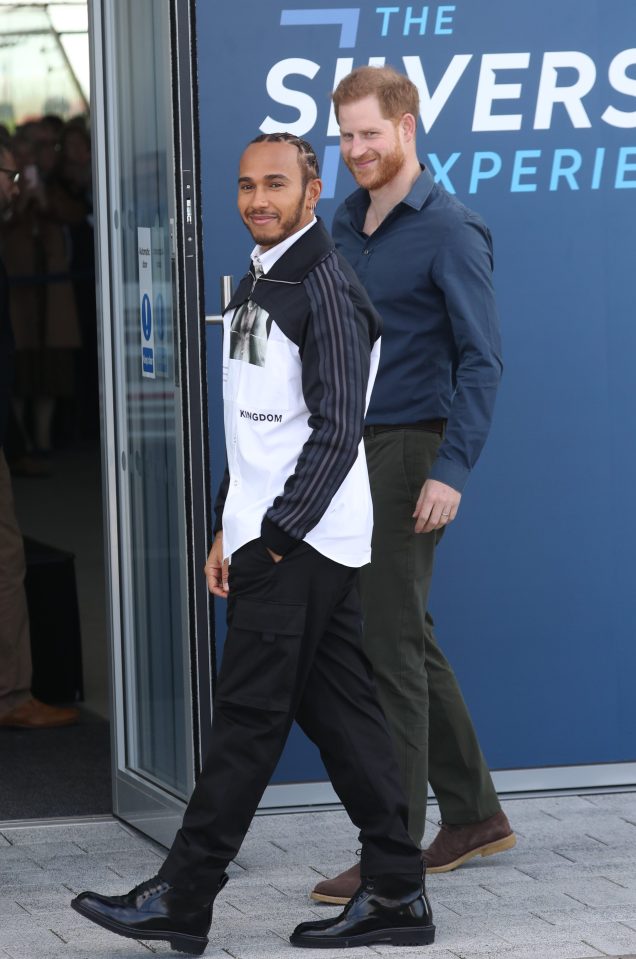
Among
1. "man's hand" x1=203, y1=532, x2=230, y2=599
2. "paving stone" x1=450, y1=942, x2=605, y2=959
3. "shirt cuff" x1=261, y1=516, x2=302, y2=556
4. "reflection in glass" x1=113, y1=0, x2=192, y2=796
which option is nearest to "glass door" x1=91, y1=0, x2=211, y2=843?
"reflection in glass" x1=113, y1=0, x2=192, y2=796

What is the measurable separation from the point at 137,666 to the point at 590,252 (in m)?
1.70

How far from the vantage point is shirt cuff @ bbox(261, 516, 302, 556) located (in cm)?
351

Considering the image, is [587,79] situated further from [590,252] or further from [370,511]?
[370,511]

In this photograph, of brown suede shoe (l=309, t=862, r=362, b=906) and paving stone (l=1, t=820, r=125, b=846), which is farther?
paving stone (l=1, t=820, r=125, b=846)

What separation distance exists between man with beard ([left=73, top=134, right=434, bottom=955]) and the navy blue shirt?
0.42 m

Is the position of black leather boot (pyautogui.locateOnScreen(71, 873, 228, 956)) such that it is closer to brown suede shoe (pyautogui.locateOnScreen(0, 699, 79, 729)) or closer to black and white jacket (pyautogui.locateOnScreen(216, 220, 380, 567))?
black and white jacket (pyautogui.locateOnScreen(216, 220, 380, 567))

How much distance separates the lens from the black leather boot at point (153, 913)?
11.8 feet

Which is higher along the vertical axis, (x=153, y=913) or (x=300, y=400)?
(x=300, y=400)

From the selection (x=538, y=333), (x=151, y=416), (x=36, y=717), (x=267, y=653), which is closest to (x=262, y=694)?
(x=267, y=653)

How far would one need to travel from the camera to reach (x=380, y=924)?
375cm

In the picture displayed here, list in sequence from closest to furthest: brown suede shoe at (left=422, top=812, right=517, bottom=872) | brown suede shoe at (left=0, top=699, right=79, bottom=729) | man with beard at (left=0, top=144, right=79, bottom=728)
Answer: brown suede shoe at (left=422, top=812, right=517, bottom=872), man with beard at (left=0, top=144, right=79, bottom=728), brown suede shoe at (left=0, top=699, right=79, bottom=729)

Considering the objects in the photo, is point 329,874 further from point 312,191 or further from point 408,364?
point 312,191

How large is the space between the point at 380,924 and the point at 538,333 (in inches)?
75.1

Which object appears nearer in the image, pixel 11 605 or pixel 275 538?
pixel 275 538
